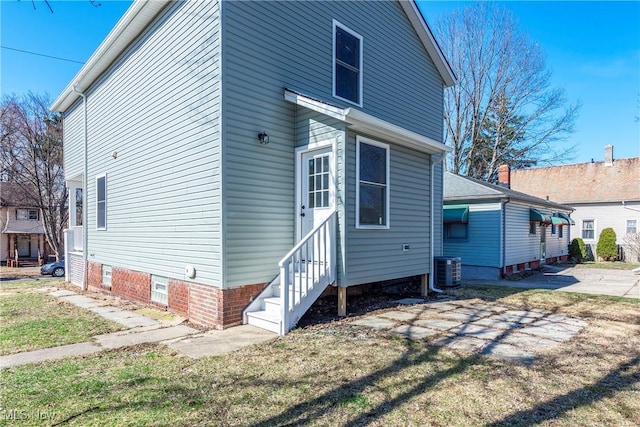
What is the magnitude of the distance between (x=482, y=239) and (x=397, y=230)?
733cm

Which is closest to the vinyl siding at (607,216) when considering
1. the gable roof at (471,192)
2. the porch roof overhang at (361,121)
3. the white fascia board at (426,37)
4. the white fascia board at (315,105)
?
the gable roof at (471,192)

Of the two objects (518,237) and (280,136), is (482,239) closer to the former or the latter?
(518,237)

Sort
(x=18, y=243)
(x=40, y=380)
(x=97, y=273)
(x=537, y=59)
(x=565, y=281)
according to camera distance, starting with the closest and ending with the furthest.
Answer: (x=40, y=380), (x=97, y=273), (x=565, y=281), (x=537, y=59), (x=18, y=243)

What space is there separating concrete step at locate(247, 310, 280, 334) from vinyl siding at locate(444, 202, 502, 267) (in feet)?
32.8

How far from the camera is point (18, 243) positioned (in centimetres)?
3041

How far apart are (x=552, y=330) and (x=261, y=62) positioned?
249 inches

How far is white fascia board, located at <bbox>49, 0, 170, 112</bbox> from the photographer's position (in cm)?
718

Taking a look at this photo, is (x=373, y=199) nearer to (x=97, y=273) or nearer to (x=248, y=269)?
(x=248, y=269)

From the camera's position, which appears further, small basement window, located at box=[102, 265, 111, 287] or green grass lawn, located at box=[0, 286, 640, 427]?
small basement window, located at box=[102, 265, 111, 287]

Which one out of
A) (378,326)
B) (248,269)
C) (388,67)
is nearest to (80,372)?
(248,269)

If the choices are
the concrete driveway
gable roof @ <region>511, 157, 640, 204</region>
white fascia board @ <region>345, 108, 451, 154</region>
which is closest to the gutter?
the concrete driveway

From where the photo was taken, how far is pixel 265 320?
5.54 metres

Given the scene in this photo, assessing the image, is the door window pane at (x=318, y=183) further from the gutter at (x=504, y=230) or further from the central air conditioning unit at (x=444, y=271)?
the gutter at (x=504, y=230)

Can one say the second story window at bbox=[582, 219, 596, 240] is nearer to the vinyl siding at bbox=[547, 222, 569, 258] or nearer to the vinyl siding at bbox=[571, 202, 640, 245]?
the vinyl siding at bbox=[571, 202, 640, 245]
